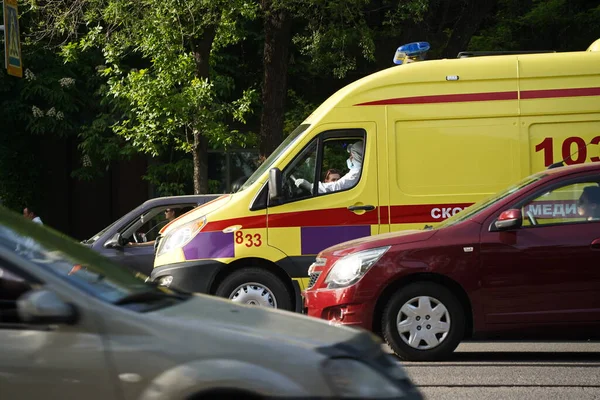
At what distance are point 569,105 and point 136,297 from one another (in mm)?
7288

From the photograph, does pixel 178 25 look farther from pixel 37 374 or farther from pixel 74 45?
pixel 37 374

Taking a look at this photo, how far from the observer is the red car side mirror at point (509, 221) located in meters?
8.56

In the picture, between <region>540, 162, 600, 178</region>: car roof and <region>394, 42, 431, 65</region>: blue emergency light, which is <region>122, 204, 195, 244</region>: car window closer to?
<region>394, 42, 431, 65</region>: blue emergency light

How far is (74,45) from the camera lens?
19078 millimetres

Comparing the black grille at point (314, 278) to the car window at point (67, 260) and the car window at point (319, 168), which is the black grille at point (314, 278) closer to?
the car window at point (319, 168)

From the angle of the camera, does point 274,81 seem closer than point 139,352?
No

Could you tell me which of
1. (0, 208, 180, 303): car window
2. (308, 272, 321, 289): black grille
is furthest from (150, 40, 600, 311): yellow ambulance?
(0, 208, 180, 303): car window

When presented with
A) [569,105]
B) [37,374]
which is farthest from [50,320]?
[569,105]

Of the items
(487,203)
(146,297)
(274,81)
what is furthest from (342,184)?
(274,81)

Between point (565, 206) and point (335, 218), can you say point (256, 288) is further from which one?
point (565, 206)

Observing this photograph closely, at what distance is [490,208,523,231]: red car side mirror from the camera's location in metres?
8.56

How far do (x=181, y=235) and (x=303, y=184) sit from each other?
1.38m

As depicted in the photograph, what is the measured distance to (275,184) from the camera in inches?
417

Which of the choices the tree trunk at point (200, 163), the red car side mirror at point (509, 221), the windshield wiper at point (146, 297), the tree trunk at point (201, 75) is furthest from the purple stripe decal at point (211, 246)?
the tree trunk at point (200, 163)
